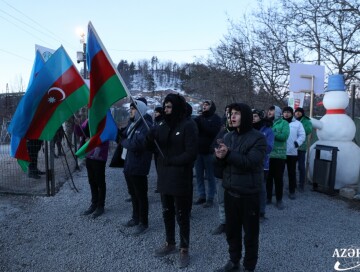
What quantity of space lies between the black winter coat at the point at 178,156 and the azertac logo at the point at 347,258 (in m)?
1.95

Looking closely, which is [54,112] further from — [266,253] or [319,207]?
[319,207]

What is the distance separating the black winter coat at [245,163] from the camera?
3064 mm

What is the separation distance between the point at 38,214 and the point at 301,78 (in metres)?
6.53

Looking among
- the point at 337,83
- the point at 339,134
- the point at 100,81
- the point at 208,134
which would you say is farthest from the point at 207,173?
the point at 337,83

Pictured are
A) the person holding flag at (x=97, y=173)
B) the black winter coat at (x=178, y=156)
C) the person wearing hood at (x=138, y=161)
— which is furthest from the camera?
the person holding flag at (x=97, y=173)

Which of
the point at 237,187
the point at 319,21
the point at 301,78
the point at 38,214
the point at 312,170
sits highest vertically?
the point at 319,21

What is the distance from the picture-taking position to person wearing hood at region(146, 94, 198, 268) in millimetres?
3559

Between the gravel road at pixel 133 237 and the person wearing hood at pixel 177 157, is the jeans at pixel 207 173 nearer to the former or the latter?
the gravel road at pixel 133 237

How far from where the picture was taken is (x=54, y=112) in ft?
15.1

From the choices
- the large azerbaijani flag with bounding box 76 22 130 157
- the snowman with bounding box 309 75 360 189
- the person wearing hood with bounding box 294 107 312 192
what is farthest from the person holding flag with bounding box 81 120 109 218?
the snowman with bounding box 309 75 360 189

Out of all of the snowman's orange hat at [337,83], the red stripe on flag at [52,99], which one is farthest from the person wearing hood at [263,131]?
the snowman's orange hat at [337,83]

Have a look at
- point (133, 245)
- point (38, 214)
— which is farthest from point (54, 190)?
point (133, 245)

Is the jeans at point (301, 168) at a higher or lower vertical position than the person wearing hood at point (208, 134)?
lower

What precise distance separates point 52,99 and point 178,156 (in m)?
2.22
